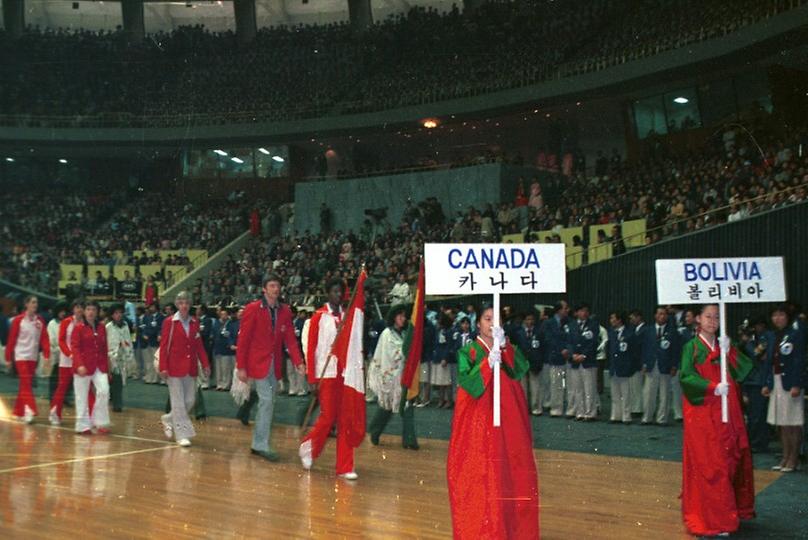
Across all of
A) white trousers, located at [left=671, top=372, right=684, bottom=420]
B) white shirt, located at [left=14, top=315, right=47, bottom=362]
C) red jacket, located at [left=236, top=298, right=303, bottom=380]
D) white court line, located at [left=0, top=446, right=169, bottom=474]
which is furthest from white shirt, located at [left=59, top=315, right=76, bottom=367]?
white trousers, located at [left=671, top=372, right=684, bottom=420]

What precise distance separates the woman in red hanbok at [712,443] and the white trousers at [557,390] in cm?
694

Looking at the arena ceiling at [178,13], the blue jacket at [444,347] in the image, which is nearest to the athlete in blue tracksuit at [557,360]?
the blue jacket at [444,347]

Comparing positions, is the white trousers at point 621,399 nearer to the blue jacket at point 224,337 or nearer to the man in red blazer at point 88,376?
the man in red blazer at point 88,376

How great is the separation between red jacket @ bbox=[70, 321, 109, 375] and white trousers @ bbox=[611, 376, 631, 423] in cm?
713

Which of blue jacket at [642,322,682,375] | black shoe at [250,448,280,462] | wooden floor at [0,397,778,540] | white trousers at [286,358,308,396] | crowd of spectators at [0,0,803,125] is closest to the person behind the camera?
wooden floor at [0,397,778,540]

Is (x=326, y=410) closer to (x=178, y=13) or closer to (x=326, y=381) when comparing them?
(x=326, y=381)

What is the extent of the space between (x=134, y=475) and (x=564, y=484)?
4.01 metres

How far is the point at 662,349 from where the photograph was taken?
12977 mm

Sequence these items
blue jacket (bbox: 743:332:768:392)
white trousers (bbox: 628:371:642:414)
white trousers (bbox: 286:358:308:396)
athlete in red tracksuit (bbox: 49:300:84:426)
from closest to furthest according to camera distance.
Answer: blue jacket (bbox: 743:332:768:392) → athlete in red tracksuit (bbox: 49:300:84:426) → white trousers (bbox: 628:371:642:414) → white trousers (bbox: 286:358:308:396)

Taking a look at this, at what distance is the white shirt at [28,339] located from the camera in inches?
526

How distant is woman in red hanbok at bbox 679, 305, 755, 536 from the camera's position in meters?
6.70

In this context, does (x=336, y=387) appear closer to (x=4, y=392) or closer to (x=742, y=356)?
(x=742, y=356)

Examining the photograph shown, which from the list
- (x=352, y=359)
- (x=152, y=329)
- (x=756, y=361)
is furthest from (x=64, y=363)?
(x=756, y=361)

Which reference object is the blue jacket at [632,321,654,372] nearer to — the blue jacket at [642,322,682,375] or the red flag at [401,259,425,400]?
the blue jacket at [642,322,682,375]
